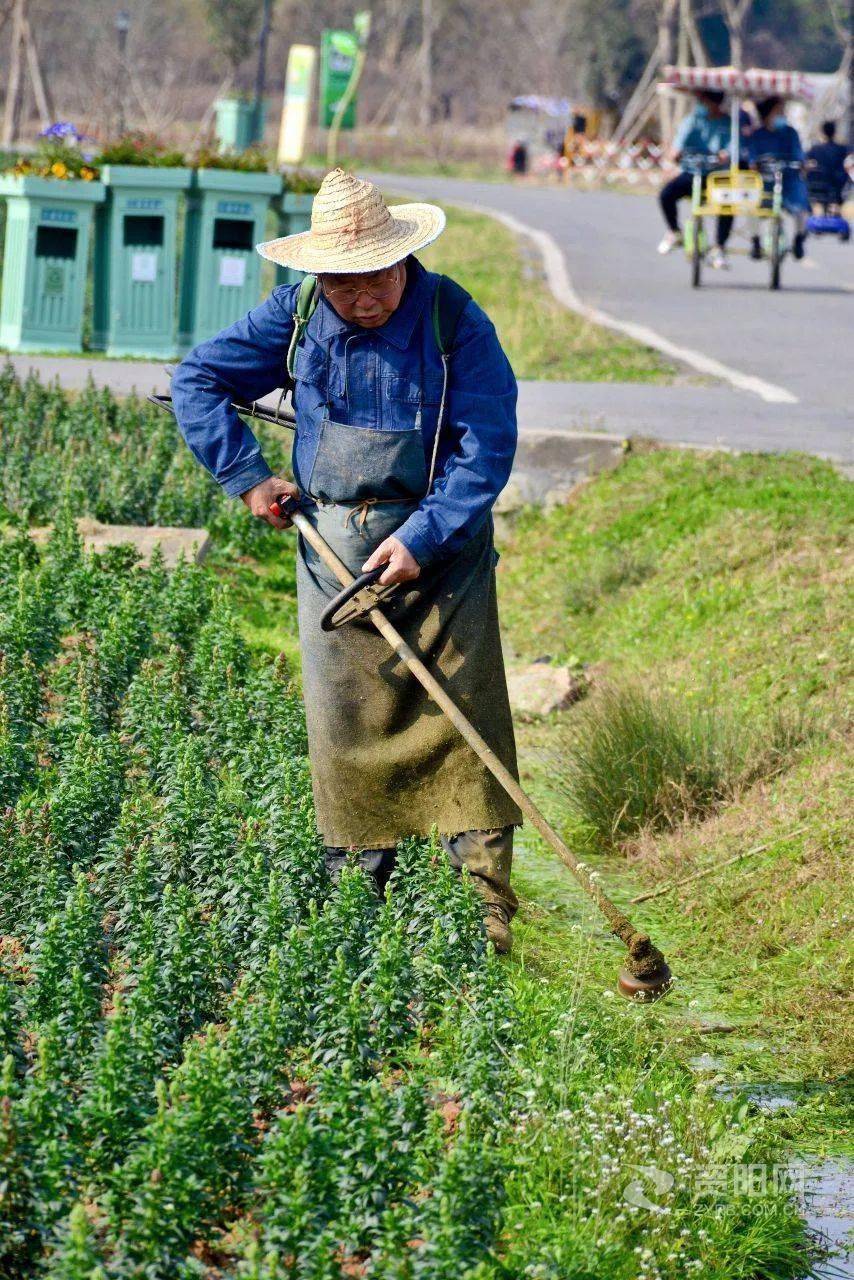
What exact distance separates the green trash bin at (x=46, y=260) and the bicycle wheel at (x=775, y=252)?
6747 millimetres

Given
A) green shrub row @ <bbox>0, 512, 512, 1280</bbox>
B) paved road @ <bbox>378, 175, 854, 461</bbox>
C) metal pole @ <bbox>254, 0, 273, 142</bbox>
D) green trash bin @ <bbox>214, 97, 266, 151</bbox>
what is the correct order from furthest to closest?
1. green trash bin @ <bbox>214, 97, 266, 151</bbox>
2. metal pole @ <bbox>254, 0, 273, 142</bbox>
3. paved road @ <bbox>378, 175, 854, 461</bbox>
4. green shrub row @ <bbox>0, 512, 512, 1280</bbox>

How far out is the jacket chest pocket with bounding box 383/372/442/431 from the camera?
4898 mm

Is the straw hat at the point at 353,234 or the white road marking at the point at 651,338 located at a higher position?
the straw hat at the point at 353,234

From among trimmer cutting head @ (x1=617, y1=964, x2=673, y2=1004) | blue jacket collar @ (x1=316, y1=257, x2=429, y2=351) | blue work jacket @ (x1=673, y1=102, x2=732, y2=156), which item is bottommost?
trimmer cutting head @ (x1=617, y1=964, x2=673, y2=1004)

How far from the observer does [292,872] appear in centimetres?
502

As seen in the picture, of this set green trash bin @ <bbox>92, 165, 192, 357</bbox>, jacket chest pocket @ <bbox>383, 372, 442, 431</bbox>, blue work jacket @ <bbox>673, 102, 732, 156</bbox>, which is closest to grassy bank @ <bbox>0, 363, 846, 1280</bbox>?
jacket chest pocket @ <bbox>383, 372, 442, 431</bbox>

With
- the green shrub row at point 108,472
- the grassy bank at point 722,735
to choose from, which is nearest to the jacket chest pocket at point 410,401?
the grassy bank at point 722,735

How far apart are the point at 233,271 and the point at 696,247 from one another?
5.74 meters

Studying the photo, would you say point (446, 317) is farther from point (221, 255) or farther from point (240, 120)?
point (240, 120)

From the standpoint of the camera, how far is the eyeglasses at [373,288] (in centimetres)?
479

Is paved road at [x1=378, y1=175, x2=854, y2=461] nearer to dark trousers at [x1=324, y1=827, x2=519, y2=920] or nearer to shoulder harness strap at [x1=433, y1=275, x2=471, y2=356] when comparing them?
dark trousers at [x1=324, y1=827, x2=519, y2=920]

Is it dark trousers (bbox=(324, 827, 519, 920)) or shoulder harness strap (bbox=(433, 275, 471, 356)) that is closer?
shoulder harness strap (bbox=(433, 275, 471, 356))

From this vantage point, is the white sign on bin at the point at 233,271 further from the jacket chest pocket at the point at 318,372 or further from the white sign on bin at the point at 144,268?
the jacket chest pocket at the point at 318,372

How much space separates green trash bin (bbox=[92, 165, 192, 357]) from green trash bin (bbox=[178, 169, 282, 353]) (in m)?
0.15
